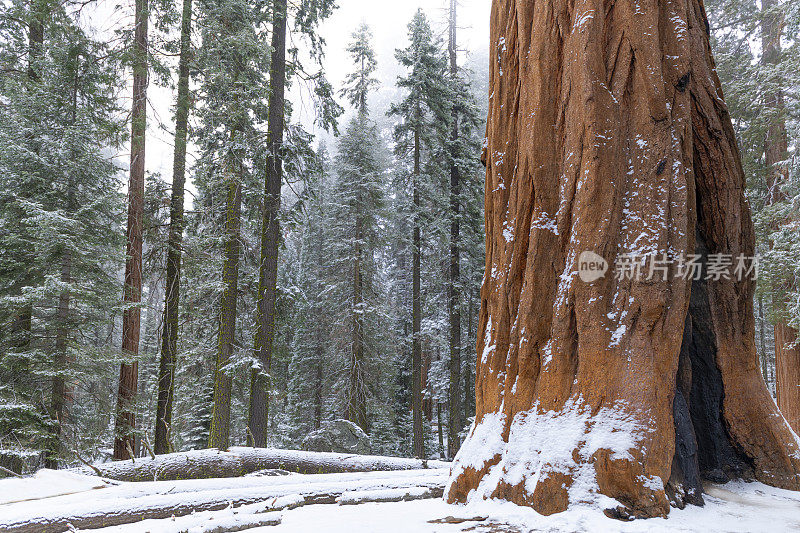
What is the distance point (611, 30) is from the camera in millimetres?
3617

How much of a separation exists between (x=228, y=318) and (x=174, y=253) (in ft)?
8.62

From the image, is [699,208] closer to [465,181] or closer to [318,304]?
[465,181]

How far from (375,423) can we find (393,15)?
117368 millimetres

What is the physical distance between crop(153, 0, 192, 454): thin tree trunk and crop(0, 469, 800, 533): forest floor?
6.70 meters

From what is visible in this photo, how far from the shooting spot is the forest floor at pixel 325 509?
275 centimetres

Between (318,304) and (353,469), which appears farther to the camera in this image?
(318,304)

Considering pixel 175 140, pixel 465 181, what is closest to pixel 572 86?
pixel 175 140

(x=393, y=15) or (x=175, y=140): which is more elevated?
(x=393, y=15)

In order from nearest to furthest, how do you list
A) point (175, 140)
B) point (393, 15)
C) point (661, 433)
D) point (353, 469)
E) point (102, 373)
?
1. point (661, 433)
2. point (353, 469)
3. point (102, 373)
4. point (175, 140)
5. point (393, 15)

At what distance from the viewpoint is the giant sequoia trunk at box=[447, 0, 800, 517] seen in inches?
120

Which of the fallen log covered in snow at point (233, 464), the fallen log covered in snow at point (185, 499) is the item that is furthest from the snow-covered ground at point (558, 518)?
the fallen log covered in snow at point (233, 464)

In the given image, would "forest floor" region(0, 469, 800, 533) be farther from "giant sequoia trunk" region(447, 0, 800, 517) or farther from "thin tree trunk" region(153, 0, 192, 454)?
"thin tree trunk" region(153, 0, 192, 454)

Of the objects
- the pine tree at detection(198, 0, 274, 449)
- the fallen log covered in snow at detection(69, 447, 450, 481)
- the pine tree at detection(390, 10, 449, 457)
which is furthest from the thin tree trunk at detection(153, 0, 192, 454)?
the pine tree at detection(390, 10, 449, 457)

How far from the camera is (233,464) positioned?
601 cm
